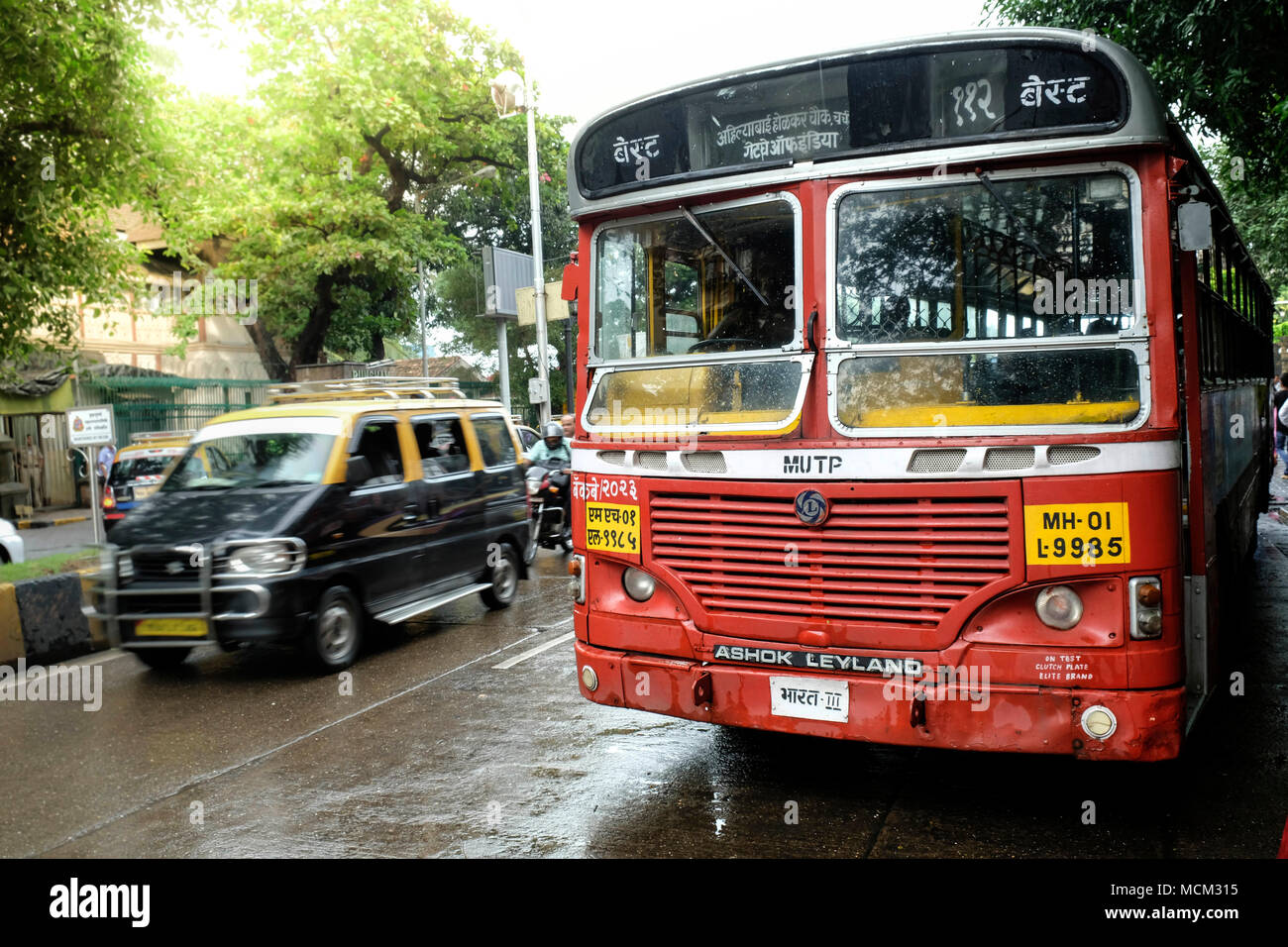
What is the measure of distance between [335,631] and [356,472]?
119cm

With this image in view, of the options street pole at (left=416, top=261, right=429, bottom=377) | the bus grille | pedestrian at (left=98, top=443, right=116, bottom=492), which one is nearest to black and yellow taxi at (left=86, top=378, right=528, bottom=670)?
the bus grille

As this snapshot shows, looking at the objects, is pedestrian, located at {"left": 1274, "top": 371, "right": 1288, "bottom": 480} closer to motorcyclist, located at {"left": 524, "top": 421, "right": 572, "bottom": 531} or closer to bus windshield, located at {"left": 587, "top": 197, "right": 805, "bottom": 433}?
motorcyclist, located at {"left": 524, "top": 421, "right": 572, "bottom": 531}

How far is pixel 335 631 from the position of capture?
26.4 ft

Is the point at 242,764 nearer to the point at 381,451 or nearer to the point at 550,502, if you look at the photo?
the point at 381,451

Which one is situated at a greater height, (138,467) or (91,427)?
(91,427)

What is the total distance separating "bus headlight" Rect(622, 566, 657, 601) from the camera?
5059mm

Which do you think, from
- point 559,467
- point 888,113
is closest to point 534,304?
point 559,467

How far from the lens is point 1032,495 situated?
4188mm

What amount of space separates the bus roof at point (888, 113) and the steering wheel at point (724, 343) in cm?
67

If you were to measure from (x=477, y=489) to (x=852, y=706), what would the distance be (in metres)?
5.90
